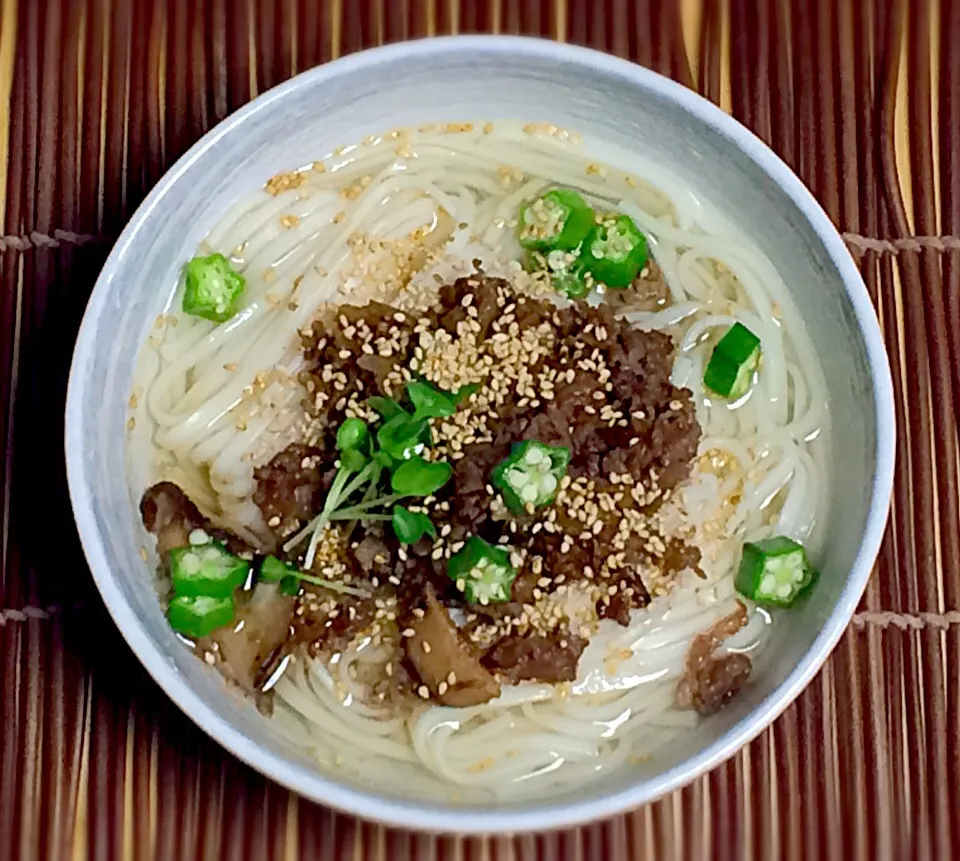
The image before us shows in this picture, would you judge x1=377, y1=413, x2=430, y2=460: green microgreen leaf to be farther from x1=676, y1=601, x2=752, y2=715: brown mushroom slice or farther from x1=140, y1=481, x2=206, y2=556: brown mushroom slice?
x1=676, y1=601, x2=752, y2=715: brown mushroom slice

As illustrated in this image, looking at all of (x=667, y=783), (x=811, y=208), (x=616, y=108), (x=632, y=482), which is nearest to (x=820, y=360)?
(x=811, y=208)

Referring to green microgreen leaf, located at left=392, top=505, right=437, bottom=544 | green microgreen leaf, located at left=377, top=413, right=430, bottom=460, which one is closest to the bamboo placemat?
green microgreen leaf, located at left=392, top=505, right=437, bottom=544

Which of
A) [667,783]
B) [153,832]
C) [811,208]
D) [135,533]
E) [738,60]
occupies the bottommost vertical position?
[153,832]

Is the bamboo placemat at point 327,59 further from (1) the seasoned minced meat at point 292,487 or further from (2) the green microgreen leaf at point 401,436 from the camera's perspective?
(2) the green microgreen leaf at point 401,436

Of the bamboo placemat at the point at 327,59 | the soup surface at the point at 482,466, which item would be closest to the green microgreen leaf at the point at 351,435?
the soup surface at the point at 482,466

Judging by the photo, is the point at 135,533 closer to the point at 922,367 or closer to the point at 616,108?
the point at 616,108

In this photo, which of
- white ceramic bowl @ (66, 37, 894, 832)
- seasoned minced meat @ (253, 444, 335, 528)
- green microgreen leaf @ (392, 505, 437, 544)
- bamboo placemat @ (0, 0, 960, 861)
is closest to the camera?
white ceramic bowl @ (66, 37, 894, 832)
